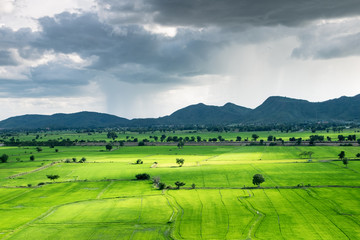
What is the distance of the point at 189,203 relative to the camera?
101125mm

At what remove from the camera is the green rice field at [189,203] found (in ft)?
258

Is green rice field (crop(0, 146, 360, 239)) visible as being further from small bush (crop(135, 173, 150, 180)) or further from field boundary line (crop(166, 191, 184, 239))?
small bush (crop(135, 173, 150, 180))

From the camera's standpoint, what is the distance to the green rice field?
3095 inches

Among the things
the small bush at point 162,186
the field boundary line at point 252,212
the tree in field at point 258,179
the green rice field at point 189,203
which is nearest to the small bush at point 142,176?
the green rice field at point 189,203

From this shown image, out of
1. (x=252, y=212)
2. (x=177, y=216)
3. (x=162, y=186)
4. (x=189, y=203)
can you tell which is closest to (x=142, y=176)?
(x=162, y=186)

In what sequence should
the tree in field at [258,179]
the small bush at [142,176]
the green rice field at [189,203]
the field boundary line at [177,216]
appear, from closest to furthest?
the field boundary line at [177,216] < the green rice field at [189,203] < the tree in field at [258,179] < the small bush at [142,176]

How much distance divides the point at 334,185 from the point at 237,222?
53833 mm

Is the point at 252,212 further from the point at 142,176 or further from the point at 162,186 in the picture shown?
the point at 142,176

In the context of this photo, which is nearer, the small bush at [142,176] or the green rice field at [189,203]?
the green rice field at [189,203]

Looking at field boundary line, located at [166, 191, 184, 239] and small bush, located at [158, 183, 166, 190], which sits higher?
small bush, located at [158, 183, 166, 190]

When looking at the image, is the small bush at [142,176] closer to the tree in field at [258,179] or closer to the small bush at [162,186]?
the small bush at [162,186]

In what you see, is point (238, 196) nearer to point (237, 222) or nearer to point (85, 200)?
point (237, 222)

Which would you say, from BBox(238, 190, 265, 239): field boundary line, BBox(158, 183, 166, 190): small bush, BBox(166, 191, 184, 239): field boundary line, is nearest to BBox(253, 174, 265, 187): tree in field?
BBox(238, 190, 265, 239): field boundary line

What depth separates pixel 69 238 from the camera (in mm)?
76062
